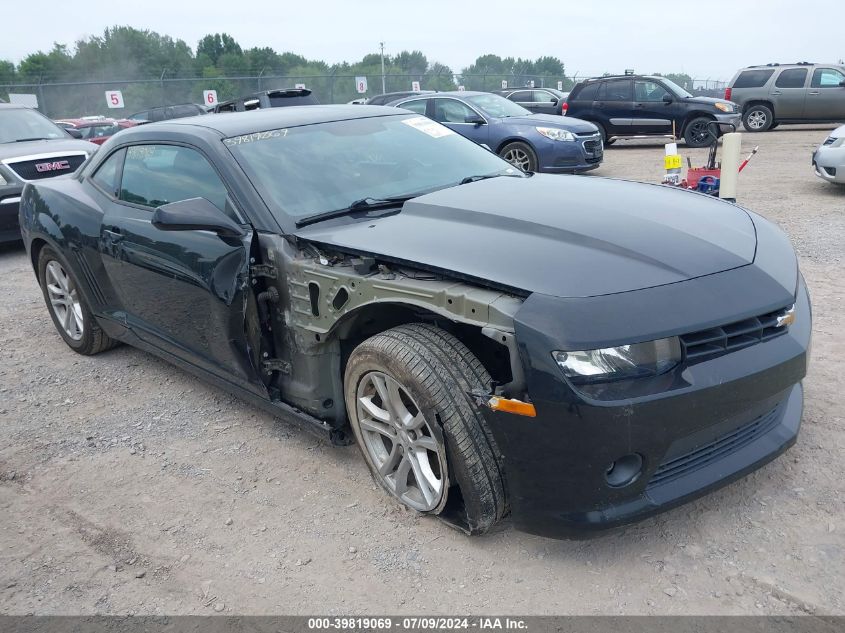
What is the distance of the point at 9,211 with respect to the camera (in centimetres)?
801

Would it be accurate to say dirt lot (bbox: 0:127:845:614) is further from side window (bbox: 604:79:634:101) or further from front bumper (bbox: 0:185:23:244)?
side window (bbox: 604:79:634:101)

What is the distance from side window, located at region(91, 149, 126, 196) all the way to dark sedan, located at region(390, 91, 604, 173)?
6.33 meters

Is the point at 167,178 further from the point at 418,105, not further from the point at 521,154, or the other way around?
the point at 418,105

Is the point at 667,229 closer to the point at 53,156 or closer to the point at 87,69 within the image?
the point at 53,156

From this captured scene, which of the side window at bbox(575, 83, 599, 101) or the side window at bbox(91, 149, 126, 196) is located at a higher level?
the side window at bbox(91, 149, 126, 196)

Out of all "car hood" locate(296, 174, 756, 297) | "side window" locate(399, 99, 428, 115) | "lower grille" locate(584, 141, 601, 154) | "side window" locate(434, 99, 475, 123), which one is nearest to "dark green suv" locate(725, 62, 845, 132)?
"lower grille" locate(584, 141, 601, 154)

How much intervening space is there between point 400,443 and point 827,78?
18.1 m

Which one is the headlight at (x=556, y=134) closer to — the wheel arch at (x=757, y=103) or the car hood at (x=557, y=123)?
the car hood at (x=557, y=123)

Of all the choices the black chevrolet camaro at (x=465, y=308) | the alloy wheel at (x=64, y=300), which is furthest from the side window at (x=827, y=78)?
the alloy wheel at (x=64, y=300)

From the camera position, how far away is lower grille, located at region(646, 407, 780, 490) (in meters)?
2.43

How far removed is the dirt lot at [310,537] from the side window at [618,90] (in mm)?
12715

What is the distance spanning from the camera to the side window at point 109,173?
14.2 feet

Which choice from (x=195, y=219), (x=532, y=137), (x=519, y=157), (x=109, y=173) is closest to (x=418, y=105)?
(x=519, y=157)

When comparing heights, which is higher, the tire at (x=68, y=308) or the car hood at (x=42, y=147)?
the car hood at (x=42, y=147)
